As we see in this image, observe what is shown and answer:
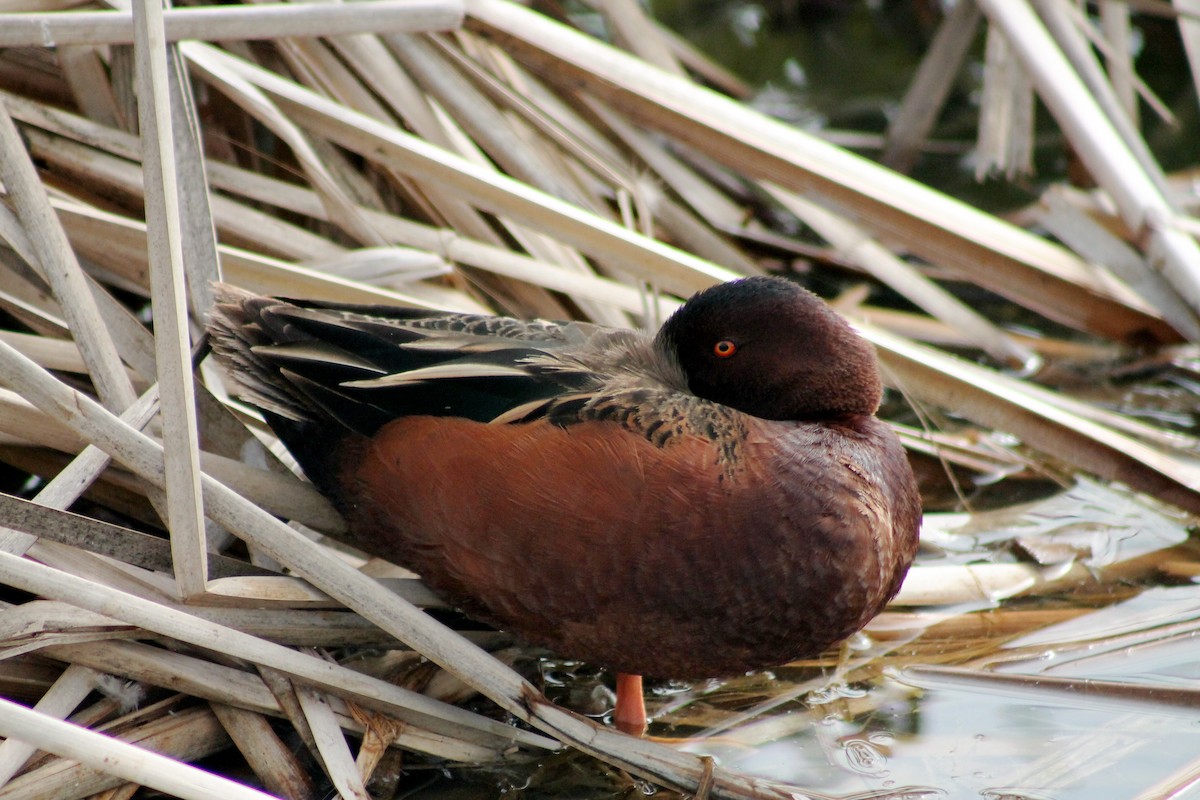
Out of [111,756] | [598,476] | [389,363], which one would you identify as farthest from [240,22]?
[111,756]

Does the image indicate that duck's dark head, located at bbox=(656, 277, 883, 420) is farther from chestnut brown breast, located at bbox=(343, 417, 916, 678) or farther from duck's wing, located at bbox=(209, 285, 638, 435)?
duck's wing, located at bbox=(209, 285, 638, 435)

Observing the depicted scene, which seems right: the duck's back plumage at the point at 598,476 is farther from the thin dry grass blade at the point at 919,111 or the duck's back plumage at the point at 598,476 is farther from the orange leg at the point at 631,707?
the thin dry grass blade at the point at 919,111

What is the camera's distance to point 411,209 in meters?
4.02

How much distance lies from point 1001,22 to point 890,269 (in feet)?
3.09

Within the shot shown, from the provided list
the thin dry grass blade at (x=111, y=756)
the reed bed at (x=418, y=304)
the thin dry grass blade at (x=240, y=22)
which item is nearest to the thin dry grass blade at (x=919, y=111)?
the reed bed at (x=418, y=304)

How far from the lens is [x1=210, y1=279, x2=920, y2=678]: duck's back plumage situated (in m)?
2.47

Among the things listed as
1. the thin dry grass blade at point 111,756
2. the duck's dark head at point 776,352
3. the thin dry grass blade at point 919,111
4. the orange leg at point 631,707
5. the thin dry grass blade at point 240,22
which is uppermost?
the thin dry grass blade at point 240,22

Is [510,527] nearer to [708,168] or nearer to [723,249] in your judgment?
[723,249]

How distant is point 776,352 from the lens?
2.78 metres

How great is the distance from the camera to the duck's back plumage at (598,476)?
2.47 m

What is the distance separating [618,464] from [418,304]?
1.14m

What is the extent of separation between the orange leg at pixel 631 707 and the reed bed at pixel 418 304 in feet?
0.40

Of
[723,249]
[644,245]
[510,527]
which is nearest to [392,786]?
[510,527]

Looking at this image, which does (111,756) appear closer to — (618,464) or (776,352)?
(618,464)
